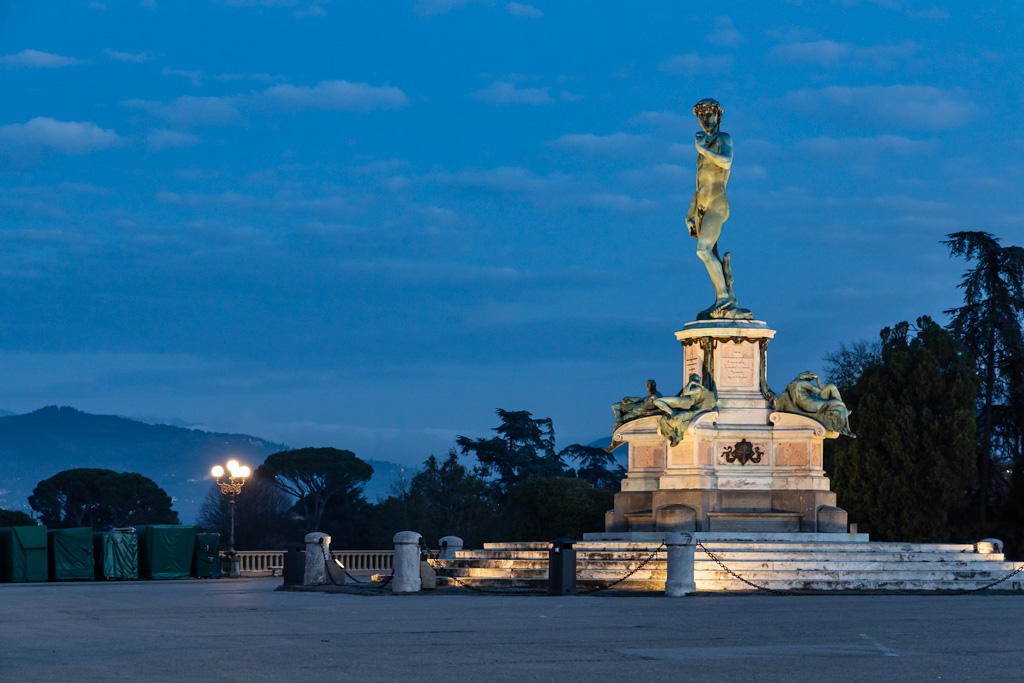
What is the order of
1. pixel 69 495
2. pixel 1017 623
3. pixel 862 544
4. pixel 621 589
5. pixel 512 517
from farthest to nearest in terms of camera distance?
pixel 69 495, pixel 512 517, pixel 862 544, pixel 621 589, pixel 1017 623

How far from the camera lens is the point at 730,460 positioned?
2759 centimetres

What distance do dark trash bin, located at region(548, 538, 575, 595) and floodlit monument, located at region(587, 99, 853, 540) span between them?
4.61m

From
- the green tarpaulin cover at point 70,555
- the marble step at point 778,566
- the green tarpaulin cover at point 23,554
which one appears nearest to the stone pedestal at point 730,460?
the marble step at point 778,566

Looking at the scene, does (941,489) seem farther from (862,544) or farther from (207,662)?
(207,662)

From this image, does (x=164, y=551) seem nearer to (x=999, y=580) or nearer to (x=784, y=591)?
(x=784, y=591)

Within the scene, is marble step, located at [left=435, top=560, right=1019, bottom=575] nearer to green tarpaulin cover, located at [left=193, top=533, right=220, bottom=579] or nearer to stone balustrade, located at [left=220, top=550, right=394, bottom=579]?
stone balustrade, located at [left=220, top=550, right=394, bottom=579]

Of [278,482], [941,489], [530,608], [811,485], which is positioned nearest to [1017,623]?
[530,608]

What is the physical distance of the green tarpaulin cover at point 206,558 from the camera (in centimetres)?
3838

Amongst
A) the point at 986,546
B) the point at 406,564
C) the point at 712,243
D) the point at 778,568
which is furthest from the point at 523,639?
the point at 712,243

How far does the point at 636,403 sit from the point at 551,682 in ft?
62.4

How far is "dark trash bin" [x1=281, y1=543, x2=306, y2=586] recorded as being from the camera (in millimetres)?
27328

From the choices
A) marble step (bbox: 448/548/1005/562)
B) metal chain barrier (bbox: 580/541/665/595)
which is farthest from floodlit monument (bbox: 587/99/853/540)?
metal chain barrier (bbox: 580/541/665/595)

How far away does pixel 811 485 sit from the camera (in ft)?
89.5

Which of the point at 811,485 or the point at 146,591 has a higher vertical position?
the point at 811,485
